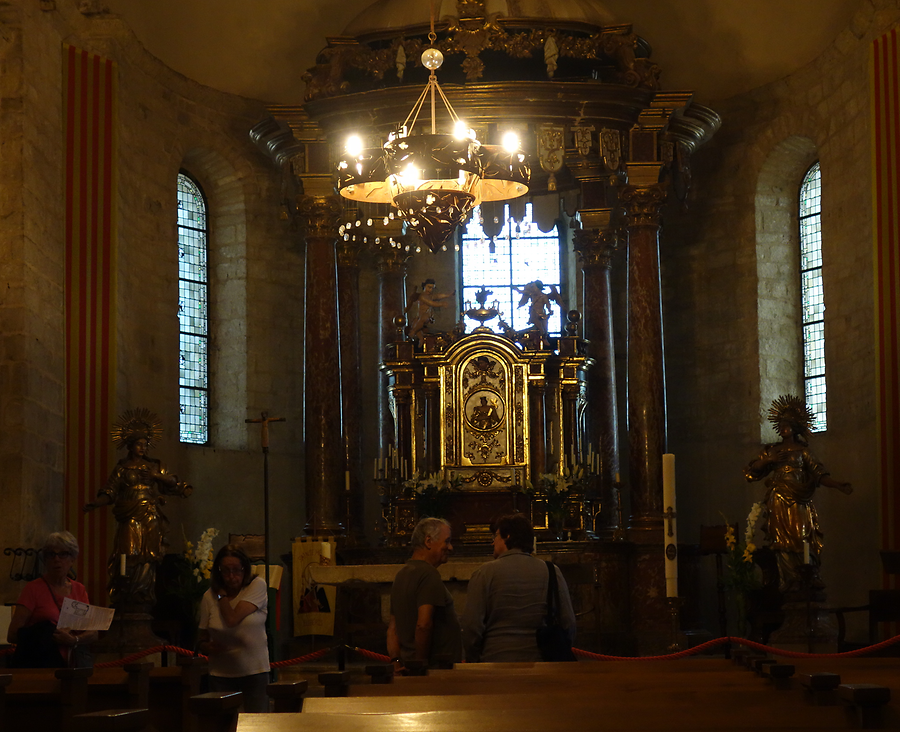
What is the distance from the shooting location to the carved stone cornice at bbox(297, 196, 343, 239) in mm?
14328

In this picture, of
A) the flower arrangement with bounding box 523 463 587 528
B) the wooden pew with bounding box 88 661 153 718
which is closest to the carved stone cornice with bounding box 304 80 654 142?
the flower arrangement with bounding box 523 463 587 528

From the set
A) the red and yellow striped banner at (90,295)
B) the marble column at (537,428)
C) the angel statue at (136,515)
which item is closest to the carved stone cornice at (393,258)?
the marble column at (537,428)

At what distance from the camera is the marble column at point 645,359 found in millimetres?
13594

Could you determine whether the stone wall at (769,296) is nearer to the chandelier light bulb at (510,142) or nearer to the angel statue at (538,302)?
the angel statue at (538,302)

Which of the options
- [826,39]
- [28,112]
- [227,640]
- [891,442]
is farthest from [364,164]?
[826,39]

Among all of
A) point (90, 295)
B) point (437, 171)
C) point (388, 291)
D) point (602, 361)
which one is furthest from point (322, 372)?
point (437, 171)

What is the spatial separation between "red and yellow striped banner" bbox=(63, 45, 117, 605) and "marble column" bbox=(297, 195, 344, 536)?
1.92m

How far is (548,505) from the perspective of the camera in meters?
13.5

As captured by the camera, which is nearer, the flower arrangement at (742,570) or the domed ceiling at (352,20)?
the flower arrangement at (742,570)

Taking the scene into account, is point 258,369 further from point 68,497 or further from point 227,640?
point 227,640

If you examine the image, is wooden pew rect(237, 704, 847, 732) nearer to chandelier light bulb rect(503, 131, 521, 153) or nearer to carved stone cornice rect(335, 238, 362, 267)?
chandelier light bulb rect(503, 131, 521, 153)

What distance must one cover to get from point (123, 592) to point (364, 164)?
13.6 ft

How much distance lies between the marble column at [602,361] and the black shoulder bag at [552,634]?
7406 millimetres

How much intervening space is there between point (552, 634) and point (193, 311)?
1034 cm
